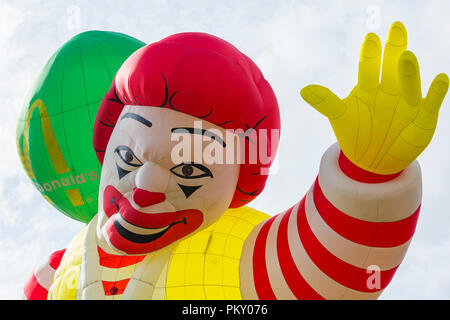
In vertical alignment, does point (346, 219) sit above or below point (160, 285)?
above

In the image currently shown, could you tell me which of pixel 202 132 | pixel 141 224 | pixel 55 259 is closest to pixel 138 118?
pixel 202 132

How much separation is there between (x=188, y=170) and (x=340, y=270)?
109 cm

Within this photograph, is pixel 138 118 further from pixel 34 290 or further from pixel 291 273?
pixel 34 290

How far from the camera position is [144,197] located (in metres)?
3.76

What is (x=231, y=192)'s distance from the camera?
4.06 metres

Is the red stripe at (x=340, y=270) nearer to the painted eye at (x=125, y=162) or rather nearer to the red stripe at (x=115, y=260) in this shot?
the painted eye at (x=125, y=162)

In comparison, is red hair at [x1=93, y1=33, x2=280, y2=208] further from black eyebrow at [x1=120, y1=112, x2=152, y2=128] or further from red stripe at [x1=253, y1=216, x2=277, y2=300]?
red stripe at [x1=253, y1=216, x2=277, y2=300]

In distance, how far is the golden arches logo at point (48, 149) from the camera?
196 inches

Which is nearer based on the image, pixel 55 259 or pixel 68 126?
pixel 68 126

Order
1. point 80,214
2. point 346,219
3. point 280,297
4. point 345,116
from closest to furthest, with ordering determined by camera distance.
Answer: point 345,116, point 346,219, point 280,297, point 80,214
